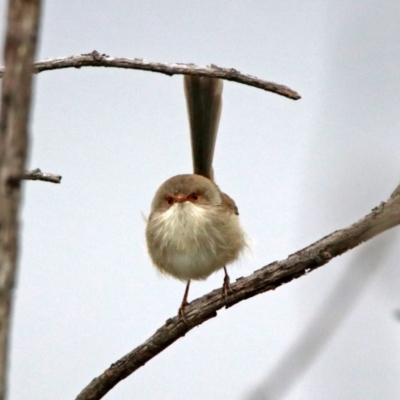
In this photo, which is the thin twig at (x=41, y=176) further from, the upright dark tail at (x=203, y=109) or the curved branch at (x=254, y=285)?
the upright dark tail at (x=203, y=109)

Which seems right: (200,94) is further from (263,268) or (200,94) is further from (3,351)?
(3,351)

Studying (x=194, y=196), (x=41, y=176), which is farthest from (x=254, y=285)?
(x=194, y=196)

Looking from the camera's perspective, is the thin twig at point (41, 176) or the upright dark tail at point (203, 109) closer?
the thin twig at point (41, 176)

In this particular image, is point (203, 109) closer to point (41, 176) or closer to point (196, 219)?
point (196, 219)

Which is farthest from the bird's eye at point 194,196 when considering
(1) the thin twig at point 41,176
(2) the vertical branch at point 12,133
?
(2) the vertical branch at point 12,133

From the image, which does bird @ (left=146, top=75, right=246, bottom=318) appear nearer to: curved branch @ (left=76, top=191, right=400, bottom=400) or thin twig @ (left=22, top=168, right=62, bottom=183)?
curved branch @ (left=76, top=191, right=400, bottom=400)

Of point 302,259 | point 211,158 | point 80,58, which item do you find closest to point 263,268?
point 302,259
